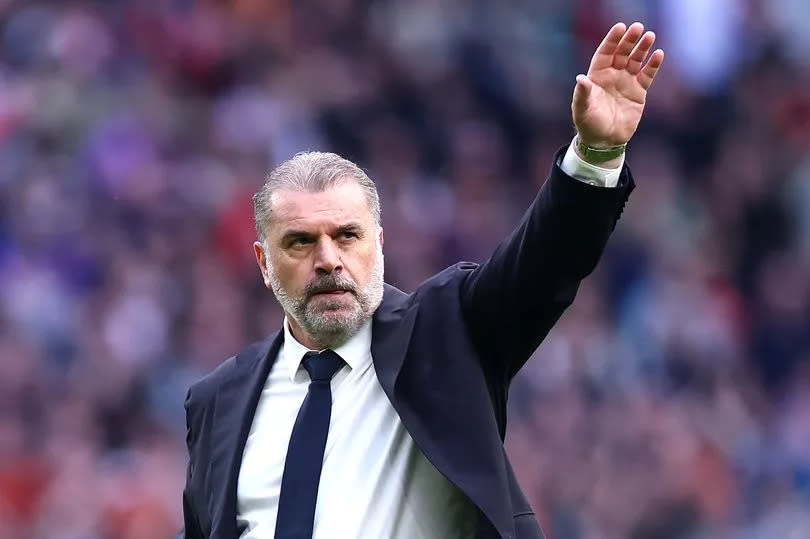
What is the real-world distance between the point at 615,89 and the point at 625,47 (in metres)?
0.09

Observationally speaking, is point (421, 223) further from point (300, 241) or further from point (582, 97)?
point (582, 97)

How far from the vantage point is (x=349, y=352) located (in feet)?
12.8

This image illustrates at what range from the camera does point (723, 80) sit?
10.5 meters

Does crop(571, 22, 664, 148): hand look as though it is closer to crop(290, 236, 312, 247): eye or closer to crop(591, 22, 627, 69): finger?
crop(591, 22, 627, 69): finger

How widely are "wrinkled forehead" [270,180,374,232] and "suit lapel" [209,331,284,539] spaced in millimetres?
345

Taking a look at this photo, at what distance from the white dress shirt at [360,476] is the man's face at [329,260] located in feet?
0.27

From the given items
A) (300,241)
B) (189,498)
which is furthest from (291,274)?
(189,498)

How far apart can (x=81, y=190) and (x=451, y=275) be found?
603 cm

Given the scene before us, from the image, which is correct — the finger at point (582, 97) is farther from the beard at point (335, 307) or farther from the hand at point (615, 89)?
the beard at point (335, 307)

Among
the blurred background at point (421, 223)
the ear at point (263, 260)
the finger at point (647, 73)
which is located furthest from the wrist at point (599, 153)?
the blurred background at point (421, 223)

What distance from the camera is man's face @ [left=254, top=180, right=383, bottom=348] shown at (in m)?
3.85

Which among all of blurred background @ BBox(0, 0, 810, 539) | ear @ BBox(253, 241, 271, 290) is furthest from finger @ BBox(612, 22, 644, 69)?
blurred background @ BBox(0, 0, 810, 539)

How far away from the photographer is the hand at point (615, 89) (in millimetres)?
3408

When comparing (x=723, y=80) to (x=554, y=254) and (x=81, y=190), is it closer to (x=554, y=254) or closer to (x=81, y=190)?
(x=81, y=190)
